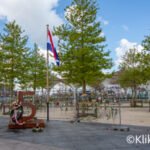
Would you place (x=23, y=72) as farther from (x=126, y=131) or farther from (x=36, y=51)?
(x=126, y=131)

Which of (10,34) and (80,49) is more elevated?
(10,34)

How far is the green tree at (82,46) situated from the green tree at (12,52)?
522 cm

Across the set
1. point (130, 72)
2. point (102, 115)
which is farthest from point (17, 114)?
point (130, 72)

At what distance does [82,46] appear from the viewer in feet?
70.8

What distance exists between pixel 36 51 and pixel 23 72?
10.3m

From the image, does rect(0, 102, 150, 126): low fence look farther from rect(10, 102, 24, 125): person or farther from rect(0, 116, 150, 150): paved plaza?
rect(10, 102, 24, 125): person

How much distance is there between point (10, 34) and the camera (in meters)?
26.0

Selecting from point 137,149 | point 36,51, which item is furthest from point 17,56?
point 137,149

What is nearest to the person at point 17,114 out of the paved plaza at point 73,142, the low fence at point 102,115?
the paved plaza at point 73,142

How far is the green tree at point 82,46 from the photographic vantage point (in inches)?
838

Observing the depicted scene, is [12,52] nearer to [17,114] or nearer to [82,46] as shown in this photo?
[82,46]

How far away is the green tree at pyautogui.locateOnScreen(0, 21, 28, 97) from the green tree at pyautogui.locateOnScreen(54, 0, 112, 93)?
5220 millimetres

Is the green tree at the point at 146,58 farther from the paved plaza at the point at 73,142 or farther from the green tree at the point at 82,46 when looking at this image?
the paved plaza at the point at 73,142

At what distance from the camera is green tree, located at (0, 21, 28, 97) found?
2547cm
